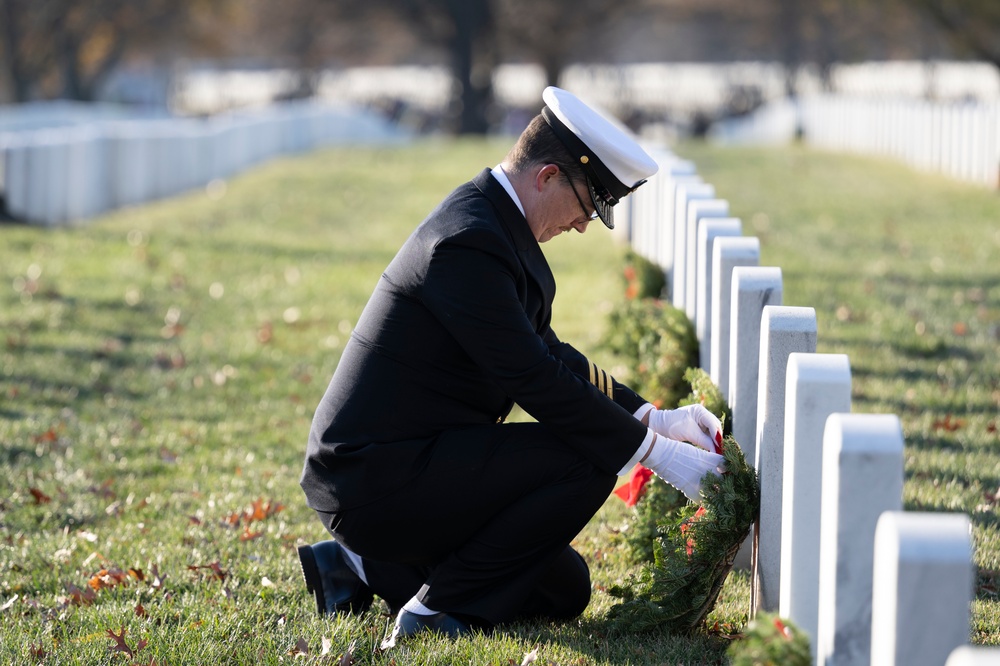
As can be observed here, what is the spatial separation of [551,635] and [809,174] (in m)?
17.2

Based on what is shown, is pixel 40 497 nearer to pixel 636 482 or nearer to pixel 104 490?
pixel 104 490

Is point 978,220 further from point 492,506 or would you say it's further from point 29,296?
point 492,506

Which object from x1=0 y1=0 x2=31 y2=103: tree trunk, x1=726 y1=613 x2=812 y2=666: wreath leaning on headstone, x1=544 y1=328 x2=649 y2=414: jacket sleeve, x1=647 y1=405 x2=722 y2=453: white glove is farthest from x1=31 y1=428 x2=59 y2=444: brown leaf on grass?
x1=0 y1=0 x2=31 y2=103: tree trunk

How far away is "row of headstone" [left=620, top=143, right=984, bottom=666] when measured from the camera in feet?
6.50

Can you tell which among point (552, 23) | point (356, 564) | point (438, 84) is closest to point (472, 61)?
point (552, 23)

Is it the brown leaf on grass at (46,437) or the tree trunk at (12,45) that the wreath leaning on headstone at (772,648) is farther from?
the tree trunk at (12,45)

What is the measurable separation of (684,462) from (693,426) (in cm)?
22

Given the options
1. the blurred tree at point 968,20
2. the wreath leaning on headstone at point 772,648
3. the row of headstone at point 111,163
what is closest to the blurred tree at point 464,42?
the row of headstone at point 111,163

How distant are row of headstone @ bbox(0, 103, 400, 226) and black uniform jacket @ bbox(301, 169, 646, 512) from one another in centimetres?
1101

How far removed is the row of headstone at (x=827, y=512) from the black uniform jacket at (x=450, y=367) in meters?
0.43

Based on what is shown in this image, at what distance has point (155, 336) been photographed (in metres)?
8.01

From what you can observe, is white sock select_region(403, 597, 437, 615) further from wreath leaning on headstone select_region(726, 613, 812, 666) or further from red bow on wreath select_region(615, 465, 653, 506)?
wreath leaning on headstone select_region(726, 613, 812, 666)

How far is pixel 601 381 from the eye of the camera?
140 inches

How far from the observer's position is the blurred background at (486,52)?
37688mm
